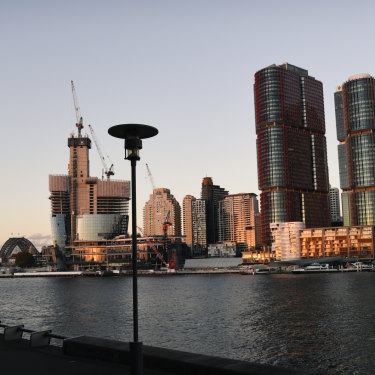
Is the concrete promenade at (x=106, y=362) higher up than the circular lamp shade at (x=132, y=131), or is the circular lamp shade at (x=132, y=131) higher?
the circular lamp shade at (x=132, y=131)

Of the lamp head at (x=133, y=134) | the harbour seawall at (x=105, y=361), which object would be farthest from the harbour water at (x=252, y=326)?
the lamp head at (x=133, y=134)

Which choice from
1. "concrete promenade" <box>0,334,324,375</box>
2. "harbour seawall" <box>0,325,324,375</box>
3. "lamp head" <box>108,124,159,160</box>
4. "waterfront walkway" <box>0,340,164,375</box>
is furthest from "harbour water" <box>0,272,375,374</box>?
"lamp head" <box>108,124,159,160</box>

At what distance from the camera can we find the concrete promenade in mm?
18297

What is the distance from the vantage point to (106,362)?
71.3 ft

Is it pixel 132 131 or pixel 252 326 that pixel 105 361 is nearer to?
pixel 132 131

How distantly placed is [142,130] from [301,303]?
8946 centimetres

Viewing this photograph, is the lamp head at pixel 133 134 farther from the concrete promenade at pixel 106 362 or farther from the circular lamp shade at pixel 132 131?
the concrete promenade at pixel 106 362

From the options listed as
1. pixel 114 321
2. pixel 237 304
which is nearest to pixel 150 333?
pixel 114 321

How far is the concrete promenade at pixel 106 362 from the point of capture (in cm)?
1830

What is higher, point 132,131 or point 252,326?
point 132,131

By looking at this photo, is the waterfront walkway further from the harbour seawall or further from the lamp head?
the lamp head

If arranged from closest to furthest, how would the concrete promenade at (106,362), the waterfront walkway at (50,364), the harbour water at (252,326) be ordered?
1. the concrete promenade at (106,362)
2. the waterfront walkway at (50,364)
3. the harbour water at (252,326)

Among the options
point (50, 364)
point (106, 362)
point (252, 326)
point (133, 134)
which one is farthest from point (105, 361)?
point (252, 326)

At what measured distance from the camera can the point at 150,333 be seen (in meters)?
66.3
